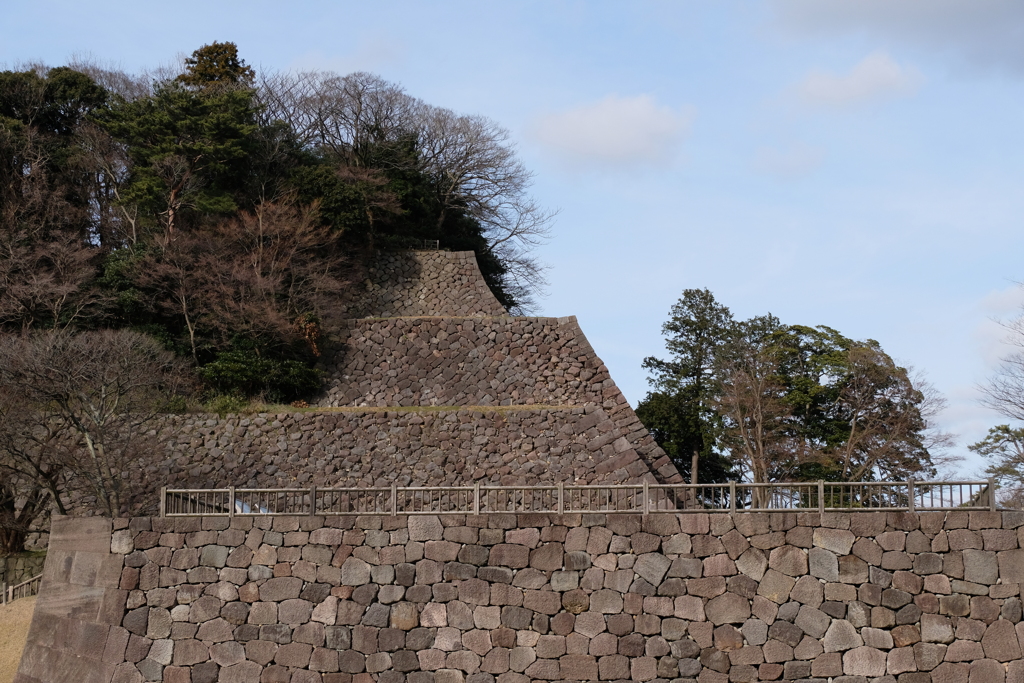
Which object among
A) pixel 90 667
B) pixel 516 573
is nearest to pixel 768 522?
pixel 516 573

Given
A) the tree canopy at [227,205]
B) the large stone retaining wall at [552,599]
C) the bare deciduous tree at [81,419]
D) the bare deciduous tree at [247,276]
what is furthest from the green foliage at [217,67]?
the large stone retaining wall at [552,599]

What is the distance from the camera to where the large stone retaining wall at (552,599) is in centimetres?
1562

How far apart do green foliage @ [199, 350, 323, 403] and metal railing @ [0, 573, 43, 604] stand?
20.4 ft

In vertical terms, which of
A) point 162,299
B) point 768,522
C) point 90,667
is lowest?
point 90,667

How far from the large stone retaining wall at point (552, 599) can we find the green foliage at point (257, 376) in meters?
9.36

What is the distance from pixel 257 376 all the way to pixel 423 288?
7.20 metres

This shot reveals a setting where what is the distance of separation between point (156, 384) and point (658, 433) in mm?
14105

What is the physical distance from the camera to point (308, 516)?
1684cm

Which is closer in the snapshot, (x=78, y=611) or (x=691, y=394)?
(x=78, y=611)

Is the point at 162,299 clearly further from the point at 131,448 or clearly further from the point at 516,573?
the point at 516,573

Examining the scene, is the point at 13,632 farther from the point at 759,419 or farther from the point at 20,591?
the point at 759,419

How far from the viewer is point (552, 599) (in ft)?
53.0

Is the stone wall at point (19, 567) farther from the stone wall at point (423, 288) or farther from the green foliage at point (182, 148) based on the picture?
the stone wall at point (423, 288)

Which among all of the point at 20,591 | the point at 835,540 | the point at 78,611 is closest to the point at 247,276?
the point at 20,591
